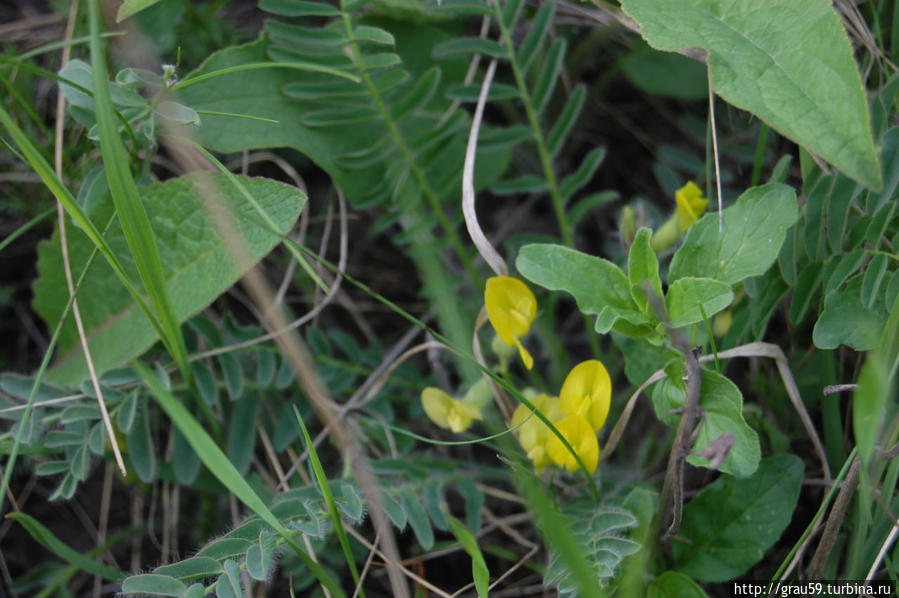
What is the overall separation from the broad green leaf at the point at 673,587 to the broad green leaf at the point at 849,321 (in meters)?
0.49

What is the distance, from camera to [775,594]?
144cm

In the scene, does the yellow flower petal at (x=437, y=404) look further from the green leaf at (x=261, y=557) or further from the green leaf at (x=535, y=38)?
the green leaf at (x=535, y=38)

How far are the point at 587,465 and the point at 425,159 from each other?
0.95 meters

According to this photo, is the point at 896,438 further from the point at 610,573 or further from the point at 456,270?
the point at 456,270

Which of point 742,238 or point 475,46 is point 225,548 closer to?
point 742,238

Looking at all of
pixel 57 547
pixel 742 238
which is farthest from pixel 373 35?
pixel 57 547

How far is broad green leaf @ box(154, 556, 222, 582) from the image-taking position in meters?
1.28

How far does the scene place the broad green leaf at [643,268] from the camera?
1.33 metres

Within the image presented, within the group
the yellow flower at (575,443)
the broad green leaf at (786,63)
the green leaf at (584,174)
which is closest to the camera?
the broad green leaf at (786,63)

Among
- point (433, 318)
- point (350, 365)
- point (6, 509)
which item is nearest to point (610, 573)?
point (350, 365)

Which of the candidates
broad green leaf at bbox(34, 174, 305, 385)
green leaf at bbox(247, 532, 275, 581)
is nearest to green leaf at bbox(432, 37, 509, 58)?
broad green leaf at bbox(34, 174, 305, 385)

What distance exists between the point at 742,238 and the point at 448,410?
0.69 metres

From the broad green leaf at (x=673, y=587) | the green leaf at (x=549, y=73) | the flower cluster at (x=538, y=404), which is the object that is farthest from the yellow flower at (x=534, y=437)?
the green leaf at (x=549, y=73)

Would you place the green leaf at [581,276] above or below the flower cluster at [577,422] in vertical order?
above
